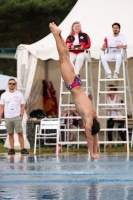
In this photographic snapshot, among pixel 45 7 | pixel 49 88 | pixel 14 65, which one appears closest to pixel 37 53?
pixel 49 88

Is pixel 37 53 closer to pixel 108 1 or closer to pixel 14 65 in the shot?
pixel 108 1

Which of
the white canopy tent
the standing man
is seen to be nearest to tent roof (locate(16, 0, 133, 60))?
the white canopy tent

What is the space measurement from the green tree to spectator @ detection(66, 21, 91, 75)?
58.3ft

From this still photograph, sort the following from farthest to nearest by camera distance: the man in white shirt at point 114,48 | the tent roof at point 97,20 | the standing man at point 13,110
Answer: the tent roof at point 97,20 → the man in white shirt at point 114,48 → the standing man at point 13,110

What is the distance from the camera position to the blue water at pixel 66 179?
10367 millimetres

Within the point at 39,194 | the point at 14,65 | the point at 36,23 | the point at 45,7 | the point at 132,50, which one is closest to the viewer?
the point at 39,194

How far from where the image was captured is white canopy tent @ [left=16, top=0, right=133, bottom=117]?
22344mm

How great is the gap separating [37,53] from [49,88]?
281 centimetres

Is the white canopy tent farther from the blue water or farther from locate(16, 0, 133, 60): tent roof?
the blue water

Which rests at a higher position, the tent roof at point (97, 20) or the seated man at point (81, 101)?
the tent roof at point (97, 20)

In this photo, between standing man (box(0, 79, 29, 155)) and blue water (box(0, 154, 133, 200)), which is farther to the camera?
standing man (box(0, 79, 29, 155))

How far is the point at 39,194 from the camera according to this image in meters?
10.5

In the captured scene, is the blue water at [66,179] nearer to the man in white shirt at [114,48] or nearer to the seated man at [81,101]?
the seated man at [81,101]

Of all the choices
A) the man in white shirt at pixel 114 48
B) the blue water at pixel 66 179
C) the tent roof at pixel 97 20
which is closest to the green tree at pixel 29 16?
the tent roof at pixel 97 20
